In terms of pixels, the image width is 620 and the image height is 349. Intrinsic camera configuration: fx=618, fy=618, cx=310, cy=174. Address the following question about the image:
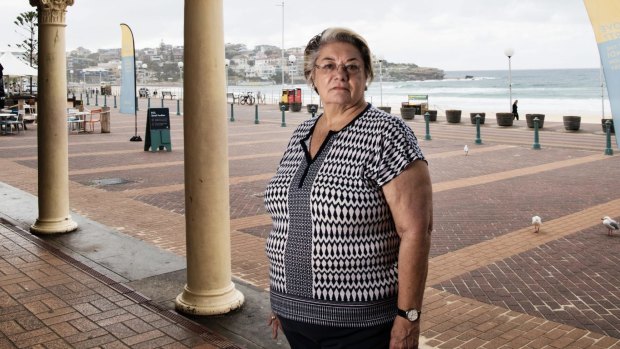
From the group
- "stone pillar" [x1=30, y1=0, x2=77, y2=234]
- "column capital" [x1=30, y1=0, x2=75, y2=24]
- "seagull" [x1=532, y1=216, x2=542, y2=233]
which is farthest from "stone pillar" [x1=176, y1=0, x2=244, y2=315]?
"seagull" [x1=532, y1=216, x2=542, y2=233]

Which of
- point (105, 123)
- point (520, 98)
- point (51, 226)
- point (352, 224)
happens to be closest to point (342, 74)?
point (352, 224)

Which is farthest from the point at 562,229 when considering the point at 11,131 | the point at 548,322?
the point at 11,131

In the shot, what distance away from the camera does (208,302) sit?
483 cm

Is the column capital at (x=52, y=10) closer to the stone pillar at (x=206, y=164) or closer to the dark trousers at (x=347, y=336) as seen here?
the stone pillar at (x=206, y=164)

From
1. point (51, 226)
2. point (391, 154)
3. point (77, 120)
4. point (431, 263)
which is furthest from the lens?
point (77, 120)

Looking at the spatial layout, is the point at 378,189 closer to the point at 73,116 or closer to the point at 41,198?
the point at 41,198

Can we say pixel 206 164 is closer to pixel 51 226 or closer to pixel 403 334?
pixel 403 334

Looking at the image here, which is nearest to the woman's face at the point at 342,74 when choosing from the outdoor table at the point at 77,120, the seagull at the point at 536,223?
the seagull at the point at 536,223

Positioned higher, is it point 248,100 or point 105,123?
point 248,100

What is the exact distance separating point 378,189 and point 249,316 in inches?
118

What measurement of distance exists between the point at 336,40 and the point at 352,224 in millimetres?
703

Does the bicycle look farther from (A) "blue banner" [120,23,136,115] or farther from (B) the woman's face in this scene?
(B) the woman's face

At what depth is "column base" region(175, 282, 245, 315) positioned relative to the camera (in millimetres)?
4805

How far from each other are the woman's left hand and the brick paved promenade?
227cm
